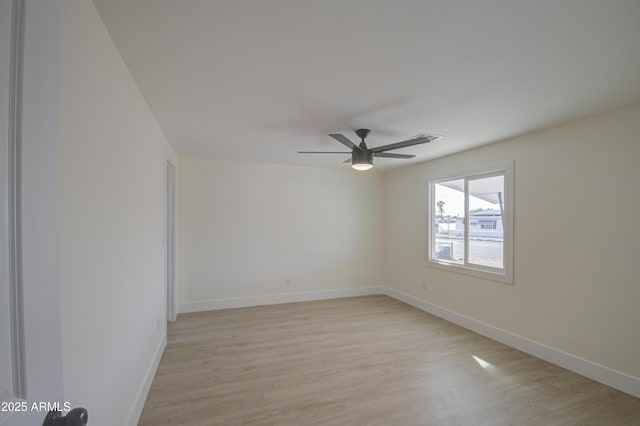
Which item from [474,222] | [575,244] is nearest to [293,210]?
[474,222]

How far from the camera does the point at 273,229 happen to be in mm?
4906

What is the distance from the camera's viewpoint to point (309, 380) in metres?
2.56

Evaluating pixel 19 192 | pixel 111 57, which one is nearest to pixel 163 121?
pixel 111 57

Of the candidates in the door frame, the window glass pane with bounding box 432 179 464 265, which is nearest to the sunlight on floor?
the window glass pane with bounding box 432 179 464 265

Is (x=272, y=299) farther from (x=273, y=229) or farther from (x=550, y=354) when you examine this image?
(x=550, y=354)

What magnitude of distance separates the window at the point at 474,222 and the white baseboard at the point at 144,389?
3849 mm

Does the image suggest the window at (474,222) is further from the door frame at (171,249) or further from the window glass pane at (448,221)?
the door frame at (171,249)

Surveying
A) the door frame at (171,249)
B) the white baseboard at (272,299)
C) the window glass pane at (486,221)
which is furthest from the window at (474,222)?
the door frame at (171,249)

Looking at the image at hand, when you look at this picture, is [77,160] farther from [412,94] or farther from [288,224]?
[288,224]

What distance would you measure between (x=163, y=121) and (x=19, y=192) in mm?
2650

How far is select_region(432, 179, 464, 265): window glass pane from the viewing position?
162 inches

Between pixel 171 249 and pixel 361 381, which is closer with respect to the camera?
pixel 361 381

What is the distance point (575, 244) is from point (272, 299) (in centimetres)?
416

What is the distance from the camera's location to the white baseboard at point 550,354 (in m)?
2.39
